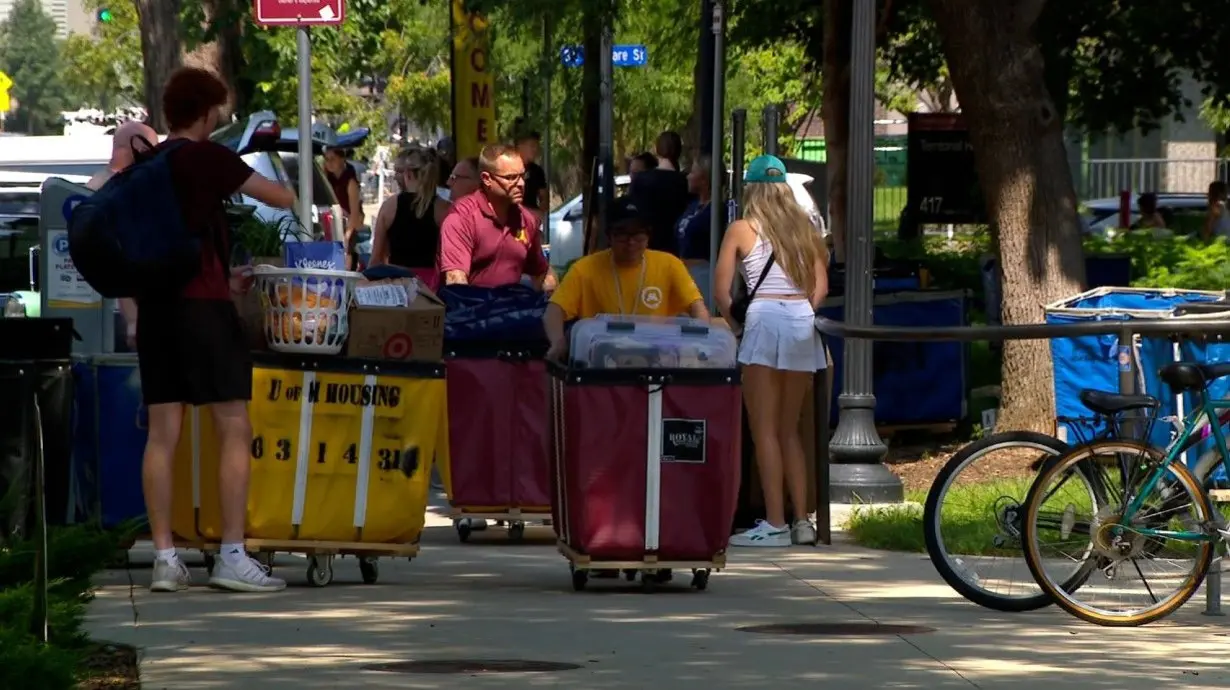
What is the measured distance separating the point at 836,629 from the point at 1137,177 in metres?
45.2

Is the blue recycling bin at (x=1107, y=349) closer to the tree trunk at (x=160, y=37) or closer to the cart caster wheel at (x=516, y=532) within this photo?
the cart caster wheel at (x=516, y=532)

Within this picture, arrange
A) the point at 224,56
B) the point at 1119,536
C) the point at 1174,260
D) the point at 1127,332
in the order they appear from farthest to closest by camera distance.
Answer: the point at 224,56 → the point at 1174,260 → the point at 1127,332 → the point at 1119,536

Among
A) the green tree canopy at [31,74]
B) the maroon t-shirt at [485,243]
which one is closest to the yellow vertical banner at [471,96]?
the maroon t-shirt at [485,243]

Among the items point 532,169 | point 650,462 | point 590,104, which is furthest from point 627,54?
point 650,462

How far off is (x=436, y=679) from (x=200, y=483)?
247 centimetres

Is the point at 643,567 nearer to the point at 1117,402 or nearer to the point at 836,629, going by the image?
the point at 836,629

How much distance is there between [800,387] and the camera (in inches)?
444

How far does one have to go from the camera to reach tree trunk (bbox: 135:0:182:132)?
27.2 meters

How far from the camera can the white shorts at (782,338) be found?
1114cm

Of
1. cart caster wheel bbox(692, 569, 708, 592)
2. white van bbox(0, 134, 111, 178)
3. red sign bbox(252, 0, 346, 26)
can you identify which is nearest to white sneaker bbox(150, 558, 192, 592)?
cart caster wheel bbox(692, 569, 708, 592)

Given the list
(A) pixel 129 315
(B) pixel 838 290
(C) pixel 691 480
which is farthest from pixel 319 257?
(B) pixel 838 290

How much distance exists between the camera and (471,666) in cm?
745

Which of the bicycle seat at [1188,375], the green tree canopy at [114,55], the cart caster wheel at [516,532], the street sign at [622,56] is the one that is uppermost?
the green tree canopy at [114,55]

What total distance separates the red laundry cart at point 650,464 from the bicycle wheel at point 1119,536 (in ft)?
4.00
